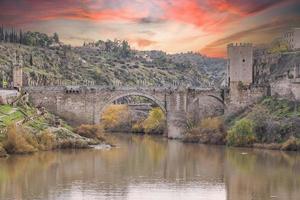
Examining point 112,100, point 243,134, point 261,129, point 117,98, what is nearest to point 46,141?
point 112,100

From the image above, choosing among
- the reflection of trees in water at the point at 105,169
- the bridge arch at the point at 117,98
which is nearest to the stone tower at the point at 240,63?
the bridge arch at the point at 117,98

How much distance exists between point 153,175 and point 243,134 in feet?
51.7

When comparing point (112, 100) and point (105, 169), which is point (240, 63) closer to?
point (112, 100)

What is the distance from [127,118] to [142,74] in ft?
111

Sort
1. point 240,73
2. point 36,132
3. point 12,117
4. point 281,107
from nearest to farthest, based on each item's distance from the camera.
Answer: point 36,132 → point 12,117 → point 281,107 → point 240,73

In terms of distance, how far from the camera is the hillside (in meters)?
80.9

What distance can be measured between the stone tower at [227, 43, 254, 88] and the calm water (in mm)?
10952

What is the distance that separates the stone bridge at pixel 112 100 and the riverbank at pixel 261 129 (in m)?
3.13

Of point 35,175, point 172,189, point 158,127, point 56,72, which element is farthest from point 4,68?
point 172,189

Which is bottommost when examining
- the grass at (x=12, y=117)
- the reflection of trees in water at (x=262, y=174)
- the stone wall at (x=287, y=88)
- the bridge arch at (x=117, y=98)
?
the reflection of trees in water at (x=262, y=174)

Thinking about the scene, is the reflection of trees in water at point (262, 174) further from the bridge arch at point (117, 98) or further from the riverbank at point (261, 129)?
the bridge arch at point (117, 98)

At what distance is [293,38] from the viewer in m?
64.3

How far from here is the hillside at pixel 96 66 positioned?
3184 inches

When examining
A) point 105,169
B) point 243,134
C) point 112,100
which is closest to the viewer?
point 105,169
